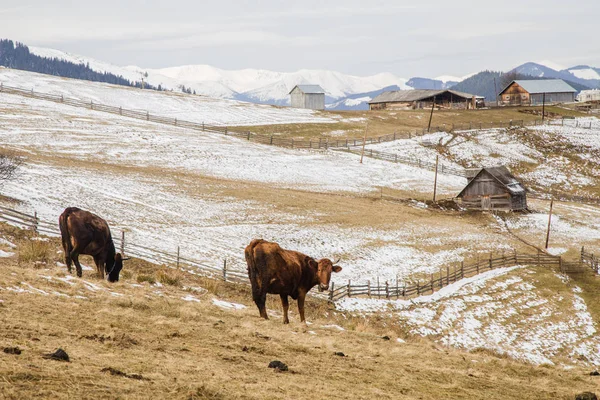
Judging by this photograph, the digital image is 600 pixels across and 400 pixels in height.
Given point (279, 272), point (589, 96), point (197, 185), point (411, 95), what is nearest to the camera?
point (279, 272)

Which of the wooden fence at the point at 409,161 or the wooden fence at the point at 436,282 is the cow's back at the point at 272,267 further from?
the wooden fence at the point at 409,161

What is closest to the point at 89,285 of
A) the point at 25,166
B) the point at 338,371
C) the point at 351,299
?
the point at 338,371

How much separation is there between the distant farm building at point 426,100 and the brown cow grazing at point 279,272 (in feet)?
395

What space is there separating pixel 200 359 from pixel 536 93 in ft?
485

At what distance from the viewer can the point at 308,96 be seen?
14312 centimetres

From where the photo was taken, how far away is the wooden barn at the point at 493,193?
63438 millimetres

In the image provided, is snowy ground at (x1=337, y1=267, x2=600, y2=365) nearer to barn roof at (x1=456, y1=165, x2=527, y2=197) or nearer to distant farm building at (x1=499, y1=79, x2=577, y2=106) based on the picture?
barn roof at (x1=456, y1=165, x2=527, y2=197)

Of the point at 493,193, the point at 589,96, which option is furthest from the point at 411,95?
the point at 493,193

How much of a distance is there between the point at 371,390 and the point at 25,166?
4515 cm

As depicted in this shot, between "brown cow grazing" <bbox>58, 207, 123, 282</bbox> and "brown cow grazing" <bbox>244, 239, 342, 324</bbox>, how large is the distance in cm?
487

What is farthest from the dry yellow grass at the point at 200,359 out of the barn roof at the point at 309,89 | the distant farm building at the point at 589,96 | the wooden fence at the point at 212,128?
the distant farm building at the point at 589,96

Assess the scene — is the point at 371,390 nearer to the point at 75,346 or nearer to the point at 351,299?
the point at 75,346

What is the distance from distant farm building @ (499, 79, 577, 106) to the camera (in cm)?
14575

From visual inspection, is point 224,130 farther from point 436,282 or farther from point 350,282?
point 350,282
